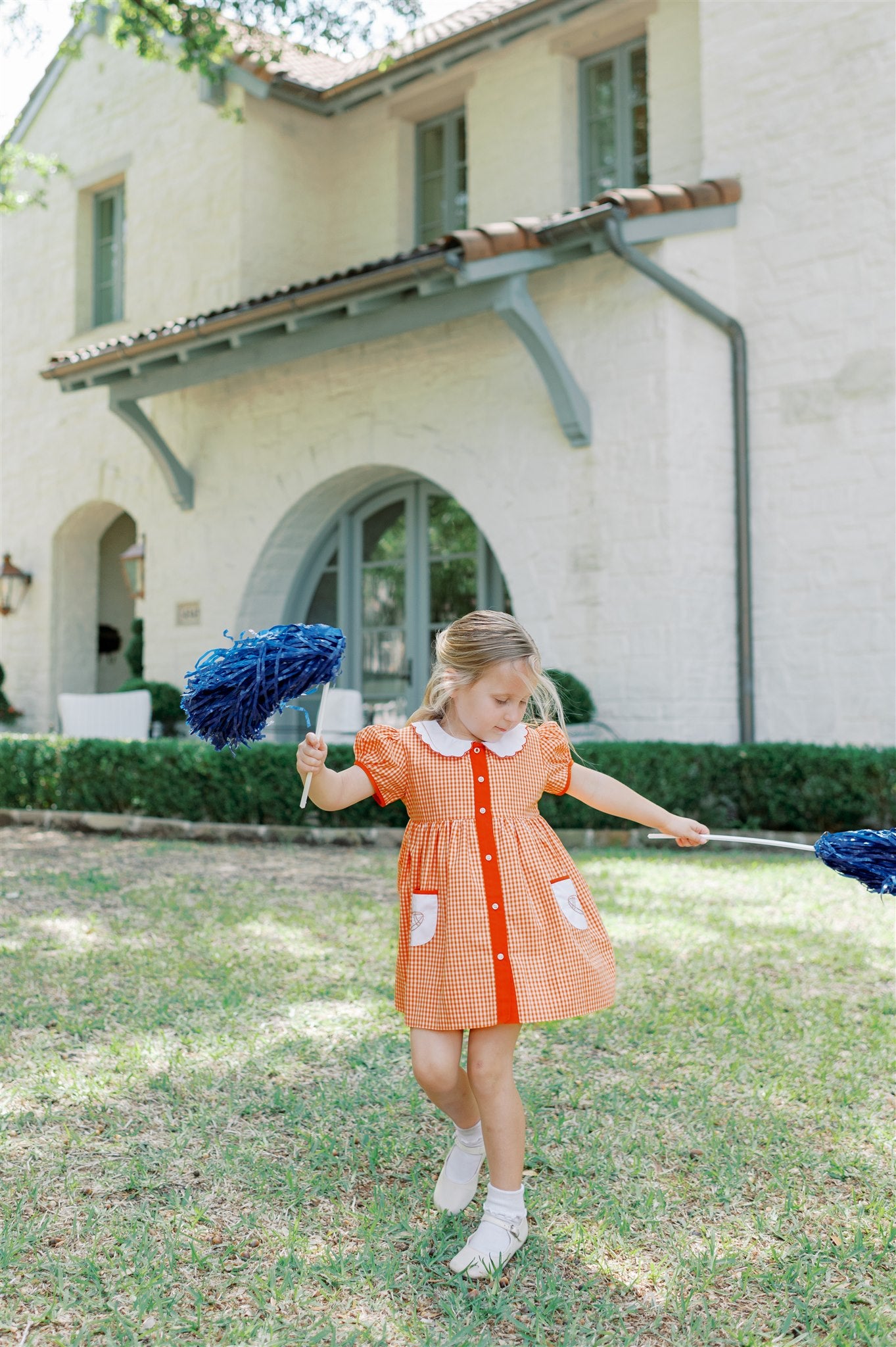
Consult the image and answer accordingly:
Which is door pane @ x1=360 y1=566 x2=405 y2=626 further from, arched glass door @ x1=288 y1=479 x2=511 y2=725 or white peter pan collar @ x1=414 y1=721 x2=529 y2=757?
white peter pan collar @ x1=414 y1=721 x2=529 y2=757

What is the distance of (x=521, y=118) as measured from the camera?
384 inches

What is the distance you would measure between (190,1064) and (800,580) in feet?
19.1

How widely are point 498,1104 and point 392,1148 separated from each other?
630 mm

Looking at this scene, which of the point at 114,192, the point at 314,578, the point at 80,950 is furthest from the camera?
the point at 114,192

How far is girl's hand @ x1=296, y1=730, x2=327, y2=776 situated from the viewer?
7.47 feet

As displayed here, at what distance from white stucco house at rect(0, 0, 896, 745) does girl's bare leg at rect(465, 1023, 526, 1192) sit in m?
5.81

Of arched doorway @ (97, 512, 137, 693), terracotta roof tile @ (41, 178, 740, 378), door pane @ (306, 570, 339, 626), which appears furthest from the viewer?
arched doorway @ (97, 512, 137, 693)

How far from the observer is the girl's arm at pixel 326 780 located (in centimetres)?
229

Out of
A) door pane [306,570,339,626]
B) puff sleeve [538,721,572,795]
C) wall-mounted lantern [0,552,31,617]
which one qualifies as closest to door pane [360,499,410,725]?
door pane [306,570,339,626]

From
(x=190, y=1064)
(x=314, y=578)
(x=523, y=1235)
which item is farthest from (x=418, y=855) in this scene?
(x=314, y=578)

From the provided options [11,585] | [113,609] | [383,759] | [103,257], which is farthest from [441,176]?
[383,759]

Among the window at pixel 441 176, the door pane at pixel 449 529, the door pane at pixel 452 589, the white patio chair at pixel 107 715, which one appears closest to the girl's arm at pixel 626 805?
the door pane at pixel 452 589

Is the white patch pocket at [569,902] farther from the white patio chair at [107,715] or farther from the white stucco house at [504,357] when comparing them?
the white patio chair at [107,715]

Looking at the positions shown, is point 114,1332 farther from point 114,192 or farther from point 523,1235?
point 114,192
